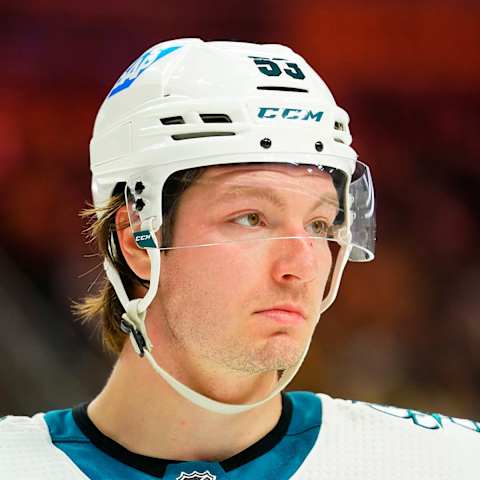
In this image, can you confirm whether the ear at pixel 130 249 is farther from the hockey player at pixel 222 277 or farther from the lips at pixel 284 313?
the lips at pixel 284 313

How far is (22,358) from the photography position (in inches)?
155

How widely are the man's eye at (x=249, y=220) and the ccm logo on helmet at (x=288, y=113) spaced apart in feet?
0.61

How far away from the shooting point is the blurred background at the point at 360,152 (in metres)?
4.68

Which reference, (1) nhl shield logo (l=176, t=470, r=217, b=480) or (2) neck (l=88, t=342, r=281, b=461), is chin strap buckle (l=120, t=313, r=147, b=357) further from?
(1) nhl shield logo (l=176, t=470, r=217, b=480)

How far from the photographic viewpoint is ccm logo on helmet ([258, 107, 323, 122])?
1.85 m

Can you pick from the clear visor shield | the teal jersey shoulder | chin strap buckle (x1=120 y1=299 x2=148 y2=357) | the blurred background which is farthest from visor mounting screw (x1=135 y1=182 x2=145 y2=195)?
the blurred background

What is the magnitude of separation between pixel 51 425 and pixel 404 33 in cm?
376

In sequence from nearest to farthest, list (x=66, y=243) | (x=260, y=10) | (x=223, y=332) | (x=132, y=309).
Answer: (x=223, y=332)
(x=132, y=309)
(x=66, y=243)
(x=260, y=10)

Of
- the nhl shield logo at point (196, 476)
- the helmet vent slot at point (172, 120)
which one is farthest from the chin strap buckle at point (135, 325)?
the helmet vent slot at point (172, 120)

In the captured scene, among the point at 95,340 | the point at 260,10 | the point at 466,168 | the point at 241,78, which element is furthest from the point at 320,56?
the point at 241,78

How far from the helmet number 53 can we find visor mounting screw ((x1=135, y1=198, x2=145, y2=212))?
13.5 inches

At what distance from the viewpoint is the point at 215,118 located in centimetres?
187

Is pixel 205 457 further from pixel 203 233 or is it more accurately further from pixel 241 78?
pixel 241 78

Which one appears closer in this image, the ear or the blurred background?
the ear
